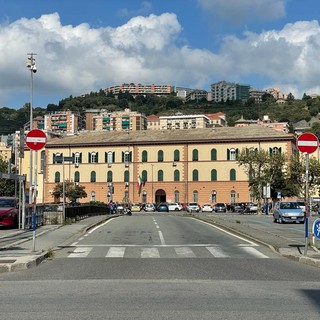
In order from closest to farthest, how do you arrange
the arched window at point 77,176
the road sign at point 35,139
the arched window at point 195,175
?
the road sign at point 35,139
the arched window at point 195,175
the arched window at point 77,176

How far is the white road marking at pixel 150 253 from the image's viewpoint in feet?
53.3

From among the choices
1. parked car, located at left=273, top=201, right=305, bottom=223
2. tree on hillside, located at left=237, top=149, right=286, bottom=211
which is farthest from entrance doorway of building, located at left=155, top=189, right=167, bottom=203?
parked car, located at left=273, top=201, right=305, bottom=223

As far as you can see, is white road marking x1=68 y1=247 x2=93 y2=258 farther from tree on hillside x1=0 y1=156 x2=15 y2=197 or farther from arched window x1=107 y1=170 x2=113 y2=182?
arched window x1=107 y1=170 x2=113 y2=182

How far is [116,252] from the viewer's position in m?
17.4

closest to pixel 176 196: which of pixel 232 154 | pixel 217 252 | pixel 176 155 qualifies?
pixel 176 155

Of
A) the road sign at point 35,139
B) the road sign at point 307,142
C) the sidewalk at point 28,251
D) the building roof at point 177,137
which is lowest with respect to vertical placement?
the sidewalk at point 28,251

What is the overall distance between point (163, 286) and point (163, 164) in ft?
325

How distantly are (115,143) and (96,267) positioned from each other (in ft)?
324

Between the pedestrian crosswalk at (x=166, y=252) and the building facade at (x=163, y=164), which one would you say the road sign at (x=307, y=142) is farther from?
the building facade at (x=163, y=164)

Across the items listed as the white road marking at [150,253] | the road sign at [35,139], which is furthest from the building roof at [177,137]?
the road sign at [35,139]

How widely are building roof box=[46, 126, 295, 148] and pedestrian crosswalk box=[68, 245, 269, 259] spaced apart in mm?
85396

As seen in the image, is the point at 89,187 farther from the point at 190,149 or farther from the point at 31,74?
the point at 31,74

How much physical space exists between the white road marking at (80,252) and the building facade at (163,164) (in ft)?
284

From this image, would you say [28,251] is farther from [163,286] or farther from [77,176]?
[77,176]
